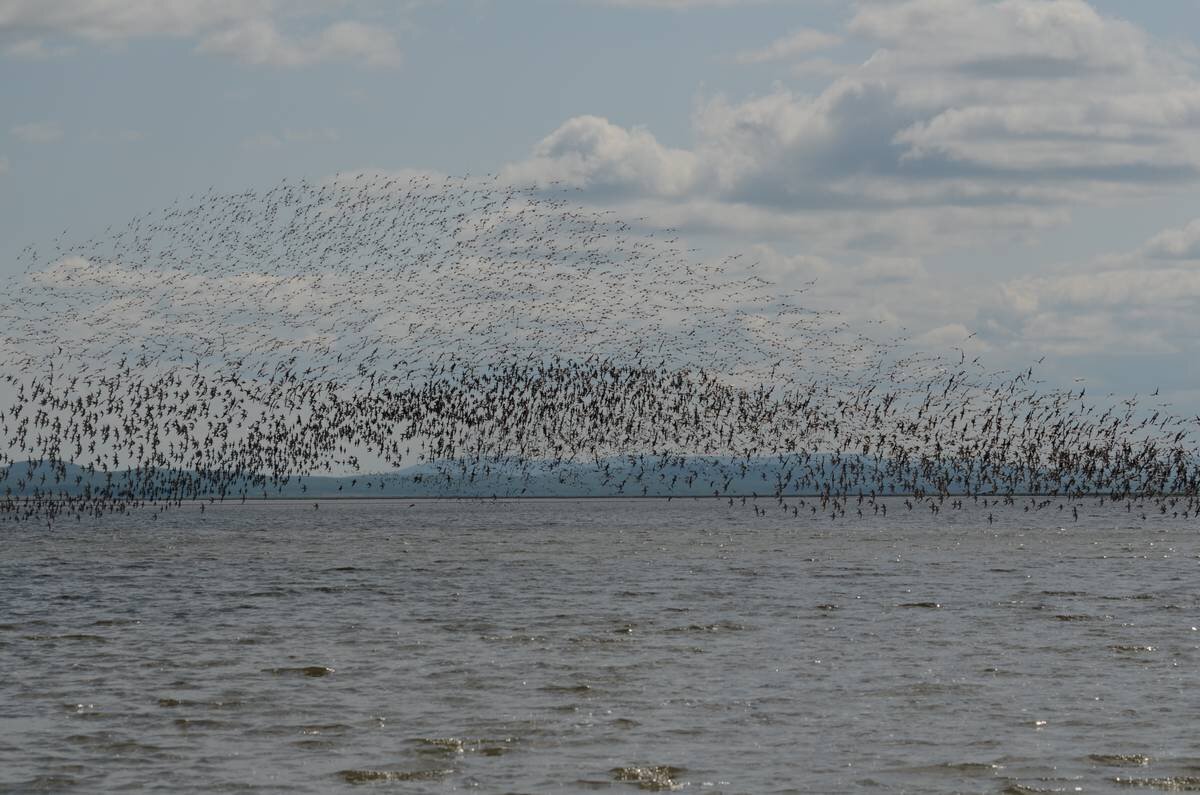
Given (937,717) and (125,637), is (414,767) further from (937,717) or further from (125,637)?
(125,637)

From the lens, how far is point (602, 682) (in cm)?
3488

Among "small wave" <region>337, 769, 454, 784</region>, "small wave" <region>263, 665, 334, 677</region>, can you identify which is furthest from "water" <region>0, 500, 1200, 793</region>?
"small wave" <region>263, 665, 334, 677</region>

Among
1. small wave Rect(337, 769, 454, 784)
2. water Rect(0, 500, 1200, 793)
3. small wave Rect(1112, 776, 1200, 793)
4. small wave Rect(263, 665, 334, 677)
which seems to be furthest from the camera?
small wave Rect(263, 665, 334, 677)

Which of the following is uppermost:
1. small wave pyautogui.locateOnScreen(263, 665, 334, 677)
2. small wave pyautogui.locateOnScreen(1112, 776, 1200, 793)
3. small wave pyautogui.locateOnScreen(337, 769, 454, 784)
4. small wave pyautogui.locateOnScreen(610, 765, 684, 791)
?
small wave pyautogui.locateOnScreen(1112, 776, 1200, 793)

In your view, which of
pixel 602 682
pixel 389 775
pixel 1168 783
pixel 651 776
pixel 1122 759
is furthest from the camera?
pixel 602 682

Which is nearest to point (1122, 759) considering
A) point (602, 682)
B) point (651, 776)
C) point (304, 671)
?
point (651, 776)

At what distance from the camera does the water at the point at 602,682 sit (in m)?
25.2

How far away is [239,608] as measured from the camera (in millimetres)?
55594

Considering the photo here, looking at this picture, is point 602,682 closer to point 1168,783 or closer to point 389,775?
point 389,775

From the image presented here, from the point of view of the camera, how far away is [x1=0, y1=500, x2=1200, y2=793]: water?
82.8 feet

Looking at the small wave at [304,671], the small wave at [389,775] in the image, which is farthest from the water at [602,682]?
the small wave at [304,671]

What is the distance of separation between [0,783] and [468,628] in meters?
24.0

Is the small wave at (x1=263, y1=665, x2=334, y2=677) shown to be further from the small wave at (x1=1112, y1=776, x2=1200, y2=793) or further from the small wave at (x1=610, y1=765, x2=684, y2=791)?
the small wave at (x1=1112, y1=776, x2=1200, y2=793)

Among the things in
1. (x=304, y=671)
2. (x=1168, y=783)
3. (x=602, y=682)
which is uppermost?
(x=1168, y=783)
